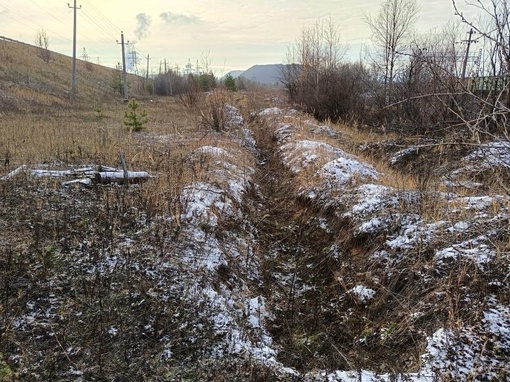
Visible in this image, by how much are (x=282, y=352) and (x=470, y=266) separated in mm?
1924

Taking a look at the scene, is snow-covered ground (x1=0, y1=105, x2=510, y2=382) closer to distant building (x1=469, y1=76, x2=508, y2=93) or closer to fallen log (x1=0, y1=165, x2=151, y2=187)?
distant building (x1=469, y1=76, x2=508, y2=93)

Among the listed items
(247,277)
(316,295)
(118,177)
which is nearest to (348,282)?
(316,295)

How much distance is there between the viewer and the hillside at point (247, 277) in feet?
9.42

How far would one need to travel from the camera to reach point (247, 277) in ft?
15.2

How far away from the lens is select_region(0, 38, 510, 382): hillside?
2.87 m

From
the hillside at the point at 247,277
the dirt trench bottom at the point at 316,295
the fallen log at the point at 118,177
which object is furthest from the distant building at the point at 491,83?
the fallen log at the point at 118,177

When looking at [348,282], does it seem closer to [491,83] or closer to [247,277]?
[247,277]

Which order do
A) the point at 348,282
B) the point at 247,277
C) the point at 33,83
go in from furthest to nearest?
the point at 33,83, the point at 247,277, the point at 348,282

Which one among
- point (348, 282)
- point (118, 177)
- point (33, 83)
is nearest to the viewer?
point (348, 282)

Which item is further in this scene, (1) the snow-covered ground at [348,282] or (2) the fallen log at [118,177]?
(2) the fallen log at [118,177]

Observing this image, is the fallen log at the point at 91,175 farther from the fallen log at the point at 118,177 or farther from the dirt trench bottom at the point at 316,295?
the dirt trench bottom at the point at 316,295

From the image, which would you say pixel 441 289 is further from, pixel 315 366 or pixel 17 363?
pixel 17 363

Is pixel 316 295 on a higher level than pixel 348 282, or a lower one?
lower

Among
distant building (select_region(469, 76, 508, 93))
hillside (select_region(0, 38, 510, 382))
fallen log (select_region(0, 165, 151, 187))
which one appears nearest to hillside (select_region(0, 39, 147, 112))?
fallen log (select_region(0, 165, 151, 187))
